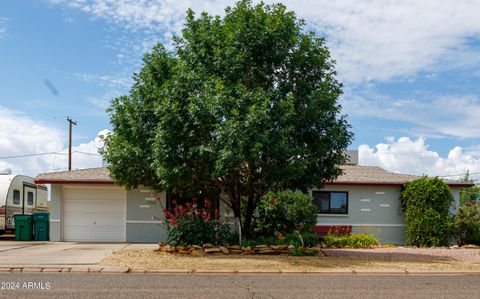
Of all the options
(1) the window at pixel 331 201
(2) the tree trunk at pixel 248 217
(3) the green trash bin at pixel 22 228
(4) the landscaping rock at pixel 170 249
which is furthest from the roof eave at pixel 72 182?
(1) the window at pixel 331 201

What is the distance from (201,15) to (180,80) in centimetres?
264

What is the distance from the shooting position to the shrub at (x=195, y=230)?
683 inches

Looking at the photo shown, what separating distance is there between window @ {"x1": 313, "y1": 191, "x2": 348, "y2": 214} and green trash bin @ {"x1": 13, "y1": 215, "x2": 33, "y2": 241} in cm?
1255

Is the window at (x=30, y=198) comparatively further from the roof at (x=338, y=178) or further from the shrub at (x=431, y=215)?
the shrub at (x=431, y=215)

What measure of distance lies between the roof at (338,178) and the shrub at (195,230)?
602cm

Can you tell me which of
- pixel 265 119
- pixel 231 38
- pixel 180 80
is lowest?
pixel 265 119

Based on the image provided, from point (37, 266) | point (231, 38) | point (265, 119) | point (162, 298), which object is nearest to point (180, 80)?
point (231, 38)

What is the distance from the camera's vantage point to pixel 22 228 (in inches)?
933

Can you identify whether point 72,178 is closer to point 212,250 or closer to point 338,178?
point 212,250

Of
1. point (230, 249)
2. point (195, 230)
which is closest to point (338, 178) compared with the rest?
point (230, 249)

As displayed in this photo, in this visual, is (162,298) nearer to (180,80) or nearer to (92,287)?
(92,287)

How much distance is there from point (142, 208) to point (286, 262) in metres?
9.48

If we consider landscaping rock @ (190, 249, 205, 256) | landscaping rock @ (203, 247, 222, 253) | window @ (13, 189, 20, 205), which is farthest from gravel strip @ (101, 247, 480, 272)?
window @ (13, 189, 20, 205)

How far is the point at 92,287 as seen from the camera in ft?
35.4
